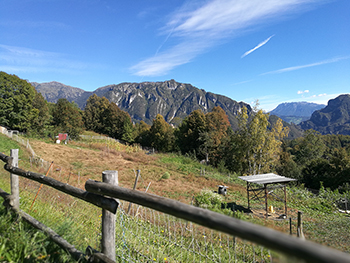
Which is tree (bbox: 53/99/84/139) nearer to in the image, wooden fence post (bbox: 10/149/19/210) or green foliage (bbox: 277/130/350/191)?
wooden fence post (bbox: 10/149/19/210)

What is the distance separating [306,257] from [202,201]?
972 centimetres

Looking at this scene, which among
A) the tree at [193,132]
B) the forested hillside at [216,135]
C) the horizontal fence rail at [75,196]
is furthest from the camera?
the tree at [193,132]

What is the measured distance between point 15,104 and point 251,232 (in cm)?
3847

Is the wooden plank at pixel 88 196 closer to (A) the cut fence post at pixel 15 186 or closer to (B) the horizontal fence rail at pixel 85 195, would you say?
(B) the horizontal fence rail at pixel 85 195

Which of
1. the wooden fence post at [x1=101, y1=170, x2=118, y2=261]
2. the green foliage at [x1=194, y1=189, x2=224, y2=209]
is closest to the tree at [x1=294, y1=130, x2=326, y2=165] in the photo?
the green foliage at [x1=194, y1=189, x2=224, y2=209]

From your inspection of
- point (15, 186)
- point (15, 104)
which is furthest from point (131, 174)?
point (15, 104)

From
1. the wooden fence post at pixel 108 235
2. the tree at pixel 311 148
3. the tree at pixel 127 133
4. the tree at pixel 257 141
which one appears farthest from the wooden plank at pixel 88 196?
the tree at pixel 311 148

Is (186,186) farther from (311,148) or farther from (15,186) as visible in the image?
(311,148)

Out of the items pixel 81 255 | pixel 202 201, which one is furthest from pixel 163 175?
pixel 81 255

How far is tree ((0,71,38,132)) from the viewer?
97.8 ft

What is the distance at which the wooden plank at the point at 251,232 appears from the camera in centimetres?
85

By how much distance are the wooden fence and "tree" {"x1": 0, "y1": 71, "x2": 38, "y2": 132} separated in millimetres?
34249

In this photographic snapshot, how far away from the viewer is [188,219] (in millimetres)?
1448

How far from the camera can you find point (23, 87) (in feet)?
108
